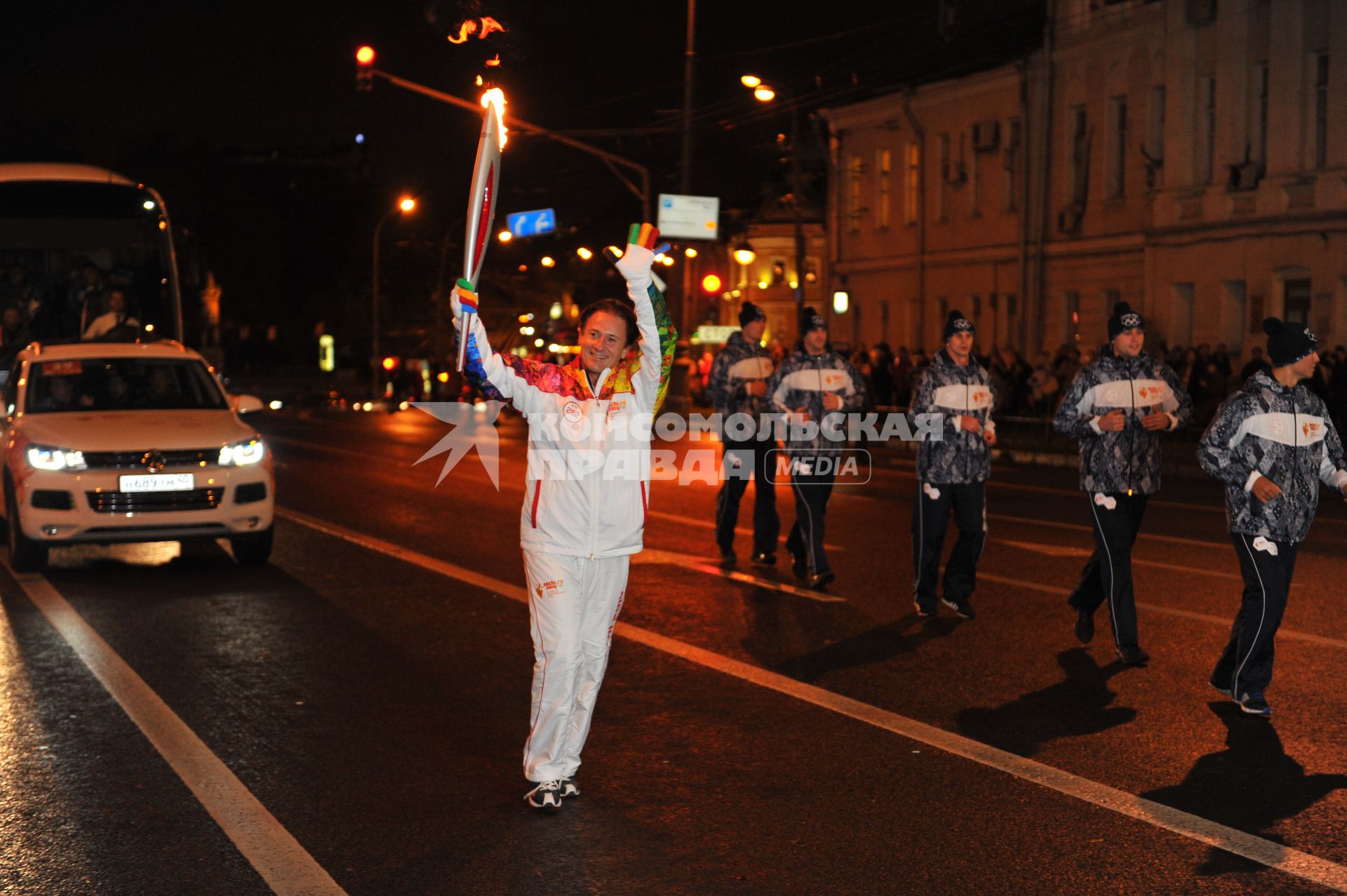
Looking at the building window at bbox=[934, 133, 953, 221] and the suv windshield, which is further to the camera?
the building window at bbox=[934, 133, 953, 221]

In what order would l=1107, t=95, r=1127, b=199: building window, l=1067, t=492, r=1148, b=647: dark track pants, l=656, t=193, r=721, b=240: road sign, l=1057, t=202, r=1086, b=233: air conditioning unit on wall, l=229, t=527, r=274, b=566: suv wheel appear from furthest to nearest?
l=1057, t=202, r=1086, b=233: air conditioning unit on wall
l=656, t=193, r=721, b=240: road sign
l=1107, t=95, r=1127, b=199: building window
l=229, t=527, r=274, b=566: suv wheel
l=1067, t=492, r=1148, b=647: dark track pants

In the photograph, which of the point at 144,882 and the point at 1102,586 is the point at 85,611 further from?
the point at 1102,586

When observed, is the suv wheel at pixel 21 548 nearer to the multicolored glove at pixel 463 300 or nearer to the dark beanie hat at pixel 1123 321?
the multicolored glove at pixel 463 300

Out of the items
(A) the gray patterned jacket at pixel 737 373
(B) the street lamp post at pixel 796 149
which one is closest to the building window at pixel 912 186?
(B) the street lamp post at pixel 796 149

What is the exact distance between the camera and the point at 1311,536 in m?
14.6

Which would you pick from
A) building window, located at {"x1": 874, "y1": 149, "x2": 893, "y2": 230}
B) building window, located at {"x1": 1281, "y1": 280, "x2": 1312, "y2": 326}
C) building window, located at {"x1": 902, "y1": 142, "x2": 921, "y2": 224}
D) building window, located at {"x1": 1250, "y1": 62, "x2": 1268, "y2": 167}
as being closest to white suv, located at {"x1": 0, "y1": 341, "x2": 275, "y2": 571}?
building window, located at {"x1": 1281, "y1": 280, "x2": 1312, "y2": 326}

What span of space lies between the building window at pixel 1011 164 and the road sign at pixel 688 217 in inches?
280

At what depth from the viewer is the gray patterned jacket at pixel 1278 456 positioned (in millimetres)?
7285

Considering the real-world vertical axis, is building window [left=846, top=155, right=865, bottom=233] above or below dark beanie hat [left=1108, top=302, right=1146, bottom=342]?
above

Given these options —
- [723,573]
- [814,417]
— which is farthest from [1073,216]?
[814,417]

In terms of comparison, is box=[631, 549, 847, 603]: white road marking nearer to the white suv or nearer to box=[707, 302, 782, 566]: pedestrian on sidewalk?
box=[707, 302, 782, 566]: pedestrian on sidewalk

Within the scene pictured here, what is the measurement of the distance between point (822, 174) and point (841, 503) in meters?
38.8

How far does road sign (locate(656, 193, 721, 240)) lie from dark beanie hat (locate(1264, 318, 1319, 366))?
2788 cm

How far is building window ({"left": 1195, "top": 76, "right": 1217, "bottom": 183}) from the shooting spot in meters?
32.1
